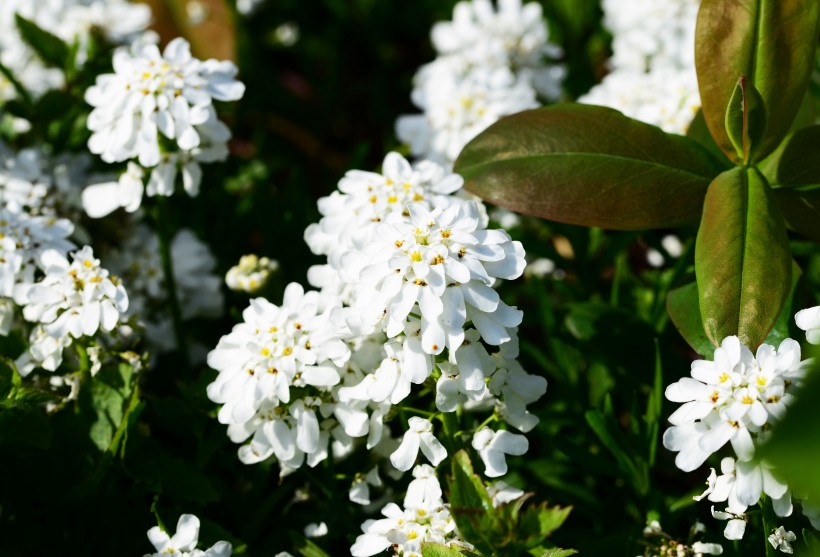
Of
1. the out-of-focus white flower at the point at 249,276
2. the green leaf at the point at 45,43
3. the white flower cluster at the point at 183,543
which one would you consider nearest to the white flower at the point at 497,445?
the white flower cluster at the point at 183,543

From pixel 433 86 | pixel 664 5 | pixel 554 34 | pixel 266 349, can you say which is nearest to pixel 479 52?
pixel 433 86

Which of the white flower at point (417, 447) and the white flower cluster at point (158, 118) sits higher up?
the white flower cluster at point (158, 118)

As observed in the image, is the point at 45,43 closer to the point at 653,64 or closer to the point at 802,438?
the point at 653,64

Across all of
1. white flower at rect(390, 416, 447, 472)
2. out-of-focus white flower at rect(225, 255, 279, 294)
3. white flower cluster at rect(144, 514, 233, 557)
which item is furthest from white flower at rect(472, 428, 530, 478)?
out-of-focus white flower at rect(225, 255, 279, 294)

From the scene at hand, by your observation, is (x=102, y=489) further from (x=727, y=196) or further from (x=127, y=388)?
(x=727, y=196)

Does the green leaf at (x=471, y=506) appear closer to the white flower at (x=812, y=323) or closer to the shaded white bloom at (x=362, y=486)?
the shaded white bloom at (x=362, y=486)

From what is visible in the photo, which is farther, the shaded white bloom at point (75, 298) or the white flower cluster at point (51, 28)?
the white flower cluster at point (51, 28)
